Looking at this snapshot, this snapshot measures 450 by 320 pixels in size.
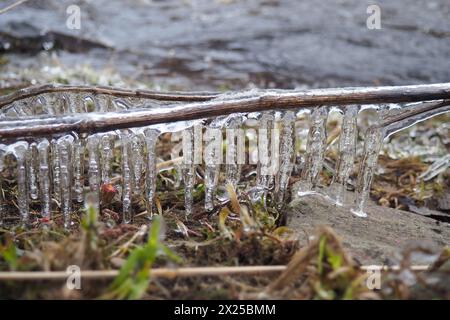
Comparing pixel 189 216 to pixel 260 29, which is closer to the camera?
pixel 189 216

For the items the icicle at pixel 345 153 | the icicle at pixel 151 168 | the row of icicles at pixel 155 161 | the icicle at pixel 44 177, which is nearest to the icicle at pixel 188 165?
the row of icicles at pixel 155 161

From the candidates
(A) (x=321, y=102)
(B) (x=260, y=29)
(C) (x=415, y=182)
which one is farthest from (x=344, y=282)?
(B) (x=260, y=29)

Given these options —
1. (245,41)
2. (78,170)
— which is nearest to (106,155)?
(78,170)

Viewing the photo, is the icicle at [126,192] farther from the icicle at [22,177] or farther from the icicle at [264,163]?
the icicle at [264,163]

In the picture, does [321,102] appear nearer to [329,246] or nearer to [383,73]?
[329,246]

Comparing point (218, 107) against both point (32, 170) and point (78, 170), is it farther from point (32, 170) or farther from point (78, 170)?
point (32, 170)

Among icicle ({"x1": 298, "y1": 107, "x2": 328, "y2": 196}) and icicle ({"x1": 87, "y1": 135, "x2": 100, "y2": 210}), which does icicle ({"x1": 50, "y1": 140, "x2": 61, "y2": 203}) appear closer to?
icicle ({"x1": 87, "y1": 135, "x2": 100, "y2": 210})
